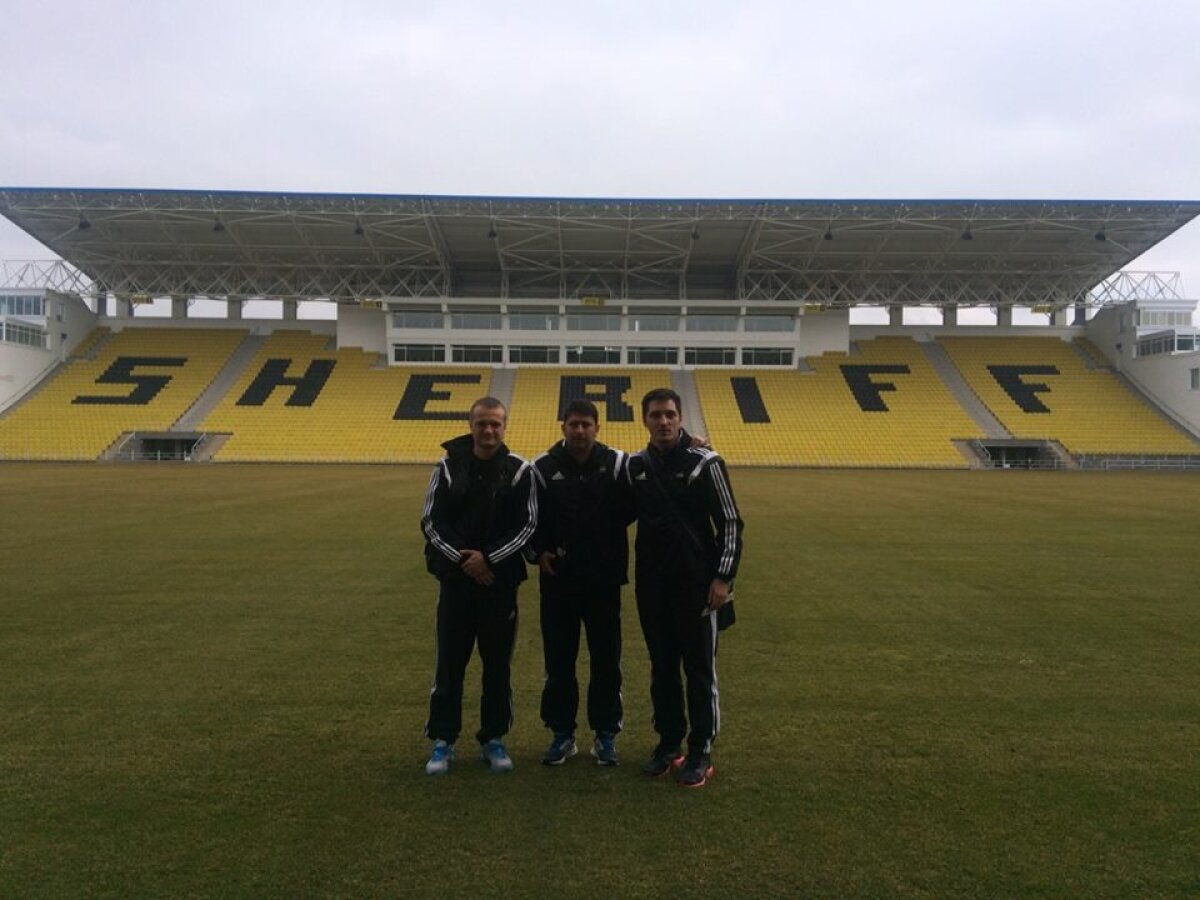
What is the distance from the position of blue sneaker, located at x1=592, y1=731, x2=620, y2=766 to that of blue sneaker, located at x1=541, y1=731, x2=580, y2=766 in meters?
0.13

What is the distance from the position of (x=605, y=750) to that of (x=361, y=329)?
44885mm

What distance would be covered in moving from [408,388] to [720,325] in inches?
696

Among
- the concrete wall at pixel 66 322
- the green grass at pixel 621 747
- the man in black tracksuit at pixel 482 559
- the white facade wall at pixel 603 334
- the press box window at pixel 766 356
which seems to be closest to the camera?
the green grass at pixel 621 747

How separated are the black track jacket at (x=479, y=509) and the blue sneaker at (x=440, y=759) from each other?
81cm

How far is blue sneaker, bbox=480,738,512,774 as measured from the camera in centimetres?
374

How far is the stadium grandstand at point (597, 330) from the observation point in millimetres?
35812

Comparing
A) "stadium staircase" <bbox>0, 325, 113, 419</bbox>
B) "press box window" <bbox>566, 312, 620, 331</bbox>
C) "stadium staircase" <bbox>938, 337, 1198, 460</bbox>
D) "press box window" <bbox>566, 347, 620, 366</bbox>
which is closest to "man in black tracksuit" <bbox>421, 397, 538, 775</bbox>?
"stadium staircase" <bbox>938, 337, 1198, 460</bbox>

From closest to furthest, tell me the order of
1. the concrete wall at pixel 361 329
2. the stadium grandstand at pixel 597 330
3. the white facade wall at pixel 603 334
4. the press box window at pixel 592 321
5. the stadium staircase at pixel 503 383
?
the stadium grandstand at pixel 597 330 < the stadium staircase at pixel 503 383 < the white facade wall at pixel 603 334 < the press box window at pixel 592 321 < the concrete wall at pixel 361 329

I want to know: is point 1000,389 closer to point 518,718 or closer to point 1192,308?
point 1192,308

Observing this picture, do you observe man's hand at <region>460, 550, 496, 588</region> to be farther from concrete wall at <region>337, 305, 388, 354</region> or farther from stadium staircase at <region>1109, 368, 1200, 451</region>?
concrete wall at <region>337, 305, 388, 354</region>

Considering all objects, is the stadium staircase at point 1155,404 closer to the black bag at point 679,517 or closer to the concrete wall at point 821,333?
the concrete wall at point 821,333

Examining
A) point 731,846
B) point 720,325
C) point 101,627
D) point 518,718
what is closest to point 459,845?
point 731,846

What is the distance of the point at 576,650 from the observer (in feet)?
12.7

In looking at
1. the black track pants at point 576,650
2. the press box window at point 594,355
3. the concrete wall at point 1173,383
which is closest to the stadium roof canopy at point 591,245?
the press box window at point 594,355
